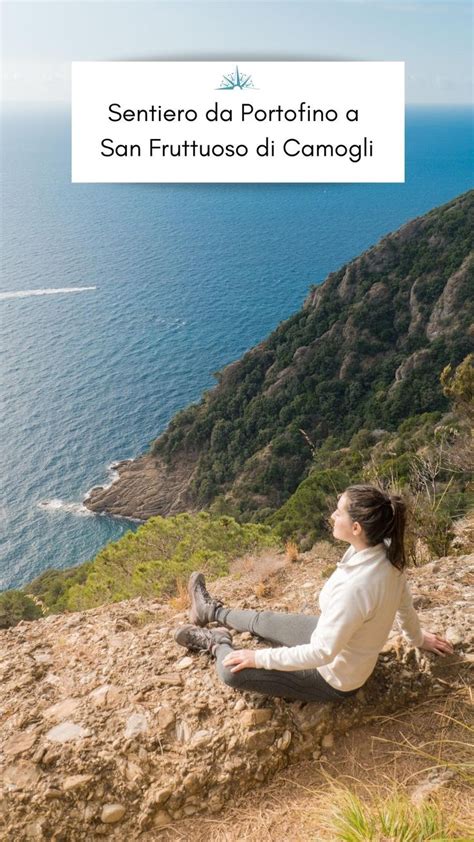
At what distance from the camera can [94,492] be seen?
58.7m

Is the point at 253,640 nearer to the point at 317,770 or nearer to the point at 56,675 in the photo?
the point at 317,770

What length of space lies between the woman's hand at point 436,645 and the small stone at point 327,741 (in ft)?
2.23

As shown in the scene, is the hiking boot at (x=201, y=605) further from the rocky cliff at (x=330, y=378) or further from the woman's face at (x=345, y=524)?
the rocky cliff at (x=330, y=378)

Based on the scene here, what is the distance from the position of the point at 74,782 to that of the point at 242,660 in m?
1.03

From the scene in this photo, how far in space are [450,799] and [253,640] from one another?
140 centimetres

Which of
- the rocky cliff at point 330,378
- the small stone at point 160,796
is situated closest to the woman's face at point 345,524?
the small stone at point 160,796

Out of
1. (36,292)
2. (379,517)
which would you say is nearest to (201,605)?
(379,517)

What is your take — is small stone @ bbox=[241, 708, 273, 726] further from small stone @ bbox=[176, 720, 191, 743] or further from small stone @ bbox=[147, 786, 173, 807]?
small stone @ bbox=[147, 786, 173, 807]

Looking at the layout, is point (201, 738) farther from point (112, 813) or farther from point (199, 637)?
point (199, 637)

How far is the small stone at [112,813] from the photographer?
318 centimetres

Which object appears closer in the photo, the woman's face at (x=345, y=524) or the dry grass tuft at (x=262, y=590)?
the woman's face at (x=345, y=524)

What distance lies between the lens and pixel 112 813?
125 inches

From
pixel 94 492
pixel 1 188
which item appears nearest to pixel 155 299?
pixel 94 492

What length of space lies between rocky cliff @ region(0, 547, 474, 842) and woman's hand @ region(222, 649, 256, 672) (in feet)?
1.03
